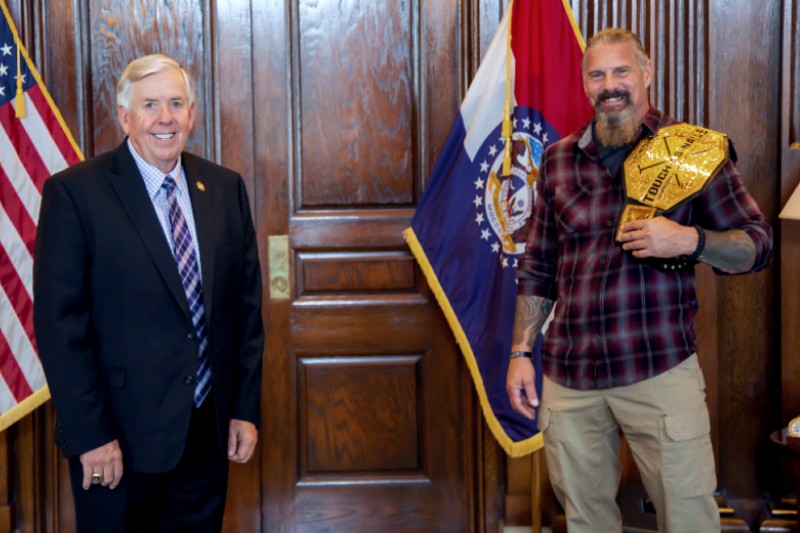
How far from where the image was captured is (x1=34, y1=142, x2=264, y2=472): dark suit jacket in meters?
1.85

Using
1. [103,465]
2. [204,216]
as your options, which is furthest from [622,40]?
[103,465]

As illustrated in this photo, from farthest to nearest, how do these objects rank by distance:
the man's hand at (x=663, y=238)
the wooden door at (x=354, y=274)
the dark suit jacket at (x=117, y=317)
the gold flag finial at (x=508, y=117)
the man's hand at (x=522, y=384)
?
the wooden door at (x=354, y=274) < the gold flag finial at (x=508, y=117) < the man's hand at (x=522, y=384) < the man's hand at (x=663, y=238) < the dark suit jacket at (x=117, y=317)

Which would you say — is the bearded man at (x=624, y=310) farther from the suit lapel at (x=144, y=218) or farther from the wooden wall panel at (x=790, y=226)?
the wooden wall panel at (x=790, y=226)

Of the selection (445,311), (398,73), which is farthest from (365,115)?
(445,311)

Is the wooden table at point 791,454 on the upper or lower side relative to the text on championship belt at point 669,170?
lower

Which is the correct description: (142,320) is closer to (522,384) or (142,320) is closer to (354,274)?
(522,384)

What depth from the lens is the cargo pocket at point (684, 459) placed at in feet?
6.65

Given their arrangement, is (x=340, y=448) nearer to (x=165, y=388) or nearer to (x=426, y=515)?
(x=426, y=515)

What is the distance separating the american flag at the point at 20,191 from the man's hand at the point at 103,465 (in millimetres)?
1243

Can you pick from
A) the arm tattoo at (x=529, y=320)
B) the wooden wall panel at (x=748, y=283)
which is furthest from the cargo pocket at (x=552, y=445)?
the wooden wall panel at (x=748, y=283)

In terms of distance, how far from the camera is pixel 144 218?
6.37ft

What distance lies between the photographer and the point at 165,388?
6.32 ft

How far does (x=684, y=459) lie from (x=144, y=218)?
4.34ft

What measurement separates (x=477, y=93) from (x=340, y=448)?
137cm
